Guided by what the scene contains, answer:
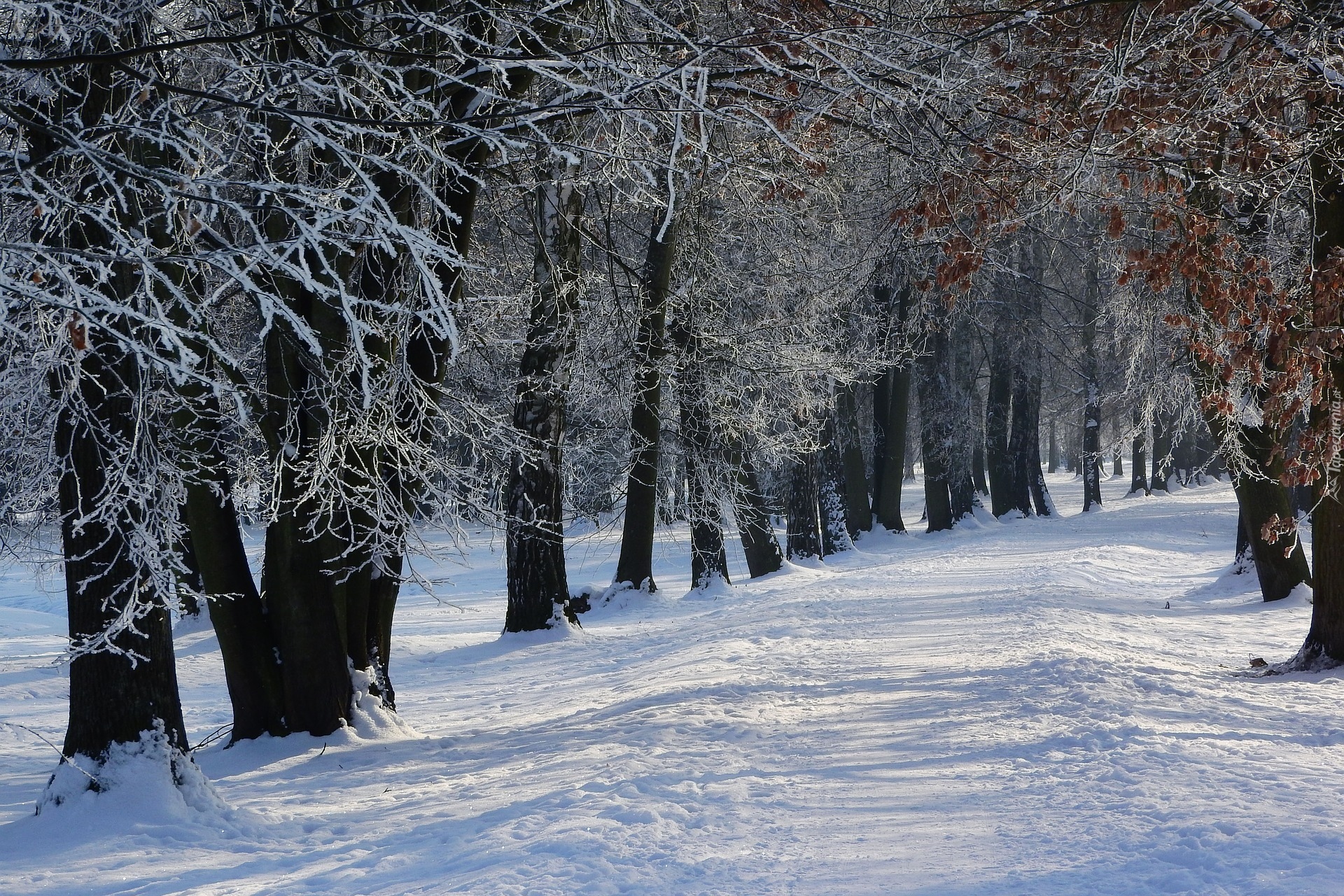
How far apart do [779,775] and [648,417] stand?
942 cm

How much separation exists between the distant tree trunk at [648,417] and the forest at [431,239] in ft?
0.51

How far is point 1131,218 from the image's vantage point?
16734 millimetres

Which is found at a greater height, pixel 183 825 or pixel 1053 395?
pixel 1053 395

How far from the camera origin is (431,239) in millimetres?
4176

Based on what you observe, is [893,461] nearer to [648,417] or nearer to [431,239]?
[648,417]

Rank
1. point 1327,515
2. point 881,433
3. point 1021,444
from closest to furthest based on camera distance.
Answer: point 1327,515 → point 881,433 → point 1021,444

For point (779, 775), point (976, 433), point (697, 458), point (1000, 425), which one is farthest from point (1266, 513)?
point (976, 433)

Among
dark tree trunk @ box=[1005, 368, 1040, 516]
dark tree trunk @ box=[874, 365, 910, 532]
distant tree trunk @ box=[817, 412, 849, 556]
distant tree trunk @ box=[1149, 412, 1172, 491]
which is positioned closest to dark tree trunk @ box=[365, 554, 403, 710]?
distant tree trunk @ box=[817, 412, 849, 556]

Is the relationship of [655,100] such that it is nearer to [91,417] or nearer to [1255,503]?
[91,417]

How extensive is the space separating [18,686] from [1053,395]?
42.1m

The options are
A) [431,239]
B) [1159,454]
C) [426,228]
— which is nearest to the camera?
[431,239]

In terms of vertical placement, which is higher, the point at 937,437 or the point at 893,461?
the point at 937,437

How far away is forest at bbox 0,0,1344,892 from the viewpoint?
4.60 meters

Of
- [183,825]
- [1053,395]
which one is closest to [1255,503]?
[183,825]
